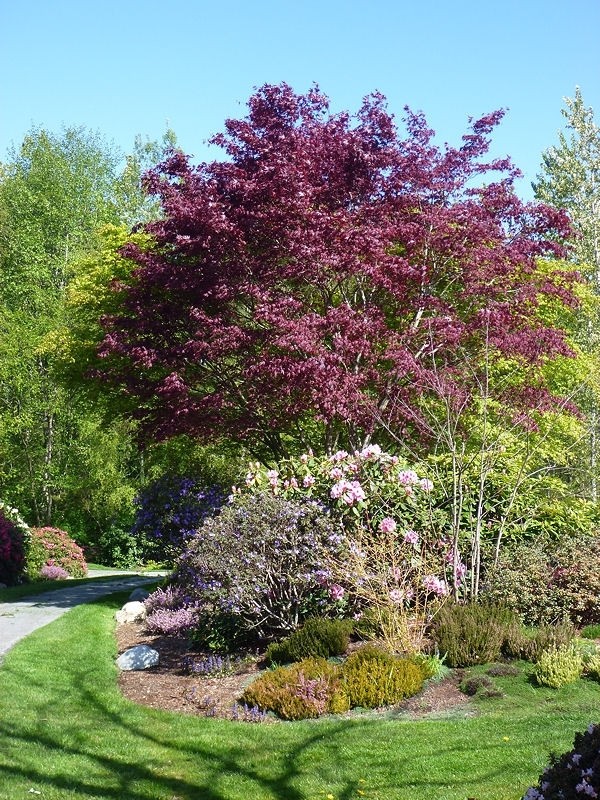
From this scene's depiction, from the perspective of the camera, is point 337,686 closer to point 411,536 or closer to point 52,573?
point 411,536

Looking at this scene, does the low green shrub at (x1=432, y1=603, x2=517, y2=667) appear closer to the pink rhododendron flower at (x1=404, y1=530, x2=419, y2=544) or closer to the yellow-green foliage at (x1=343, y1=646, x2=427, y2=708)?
the yellow-green foliage at (x1=343, y1=646, x2=427, y2=708)

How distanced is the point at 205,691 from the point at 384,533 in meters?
2.61

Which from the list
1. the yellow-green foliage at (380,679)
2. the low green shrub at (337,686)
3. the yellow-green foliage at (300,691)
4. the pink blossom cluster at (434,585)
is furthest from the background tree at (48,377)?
the yellow-green foliage at (380,679)

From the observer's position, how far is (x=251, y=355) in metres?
11.9

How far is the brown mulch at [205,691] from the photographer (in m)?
6.88

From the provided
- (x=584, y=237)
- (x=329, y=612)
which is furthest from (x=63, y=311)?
(x=329, y=612)

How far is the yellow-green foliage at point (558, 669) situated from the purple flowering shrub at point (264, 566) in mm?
2552

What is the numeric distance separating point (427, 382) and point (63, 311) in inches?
737

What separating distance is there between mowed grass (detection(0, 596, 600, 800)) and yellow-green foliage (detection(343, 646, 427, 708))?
0.30 meters

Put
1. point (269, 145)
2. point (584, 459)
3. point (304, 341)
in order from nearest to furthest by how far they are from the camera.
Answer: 1. point (304, 341)
2. point (269, 145)
3. point (584, 459)

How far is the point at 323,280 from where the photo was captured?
1177cm

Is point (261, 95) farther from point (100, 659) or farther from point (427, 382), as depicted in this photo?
point (100, 659)

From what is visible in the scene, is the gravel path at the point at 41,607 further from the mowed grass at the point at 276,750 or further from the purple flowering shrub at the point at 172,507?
the mowed grass at the point at 276,750

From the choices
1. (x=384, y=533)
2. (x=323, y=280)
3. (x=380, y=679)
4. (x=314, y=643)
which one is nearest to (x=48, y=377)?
(x=323, y=280)
